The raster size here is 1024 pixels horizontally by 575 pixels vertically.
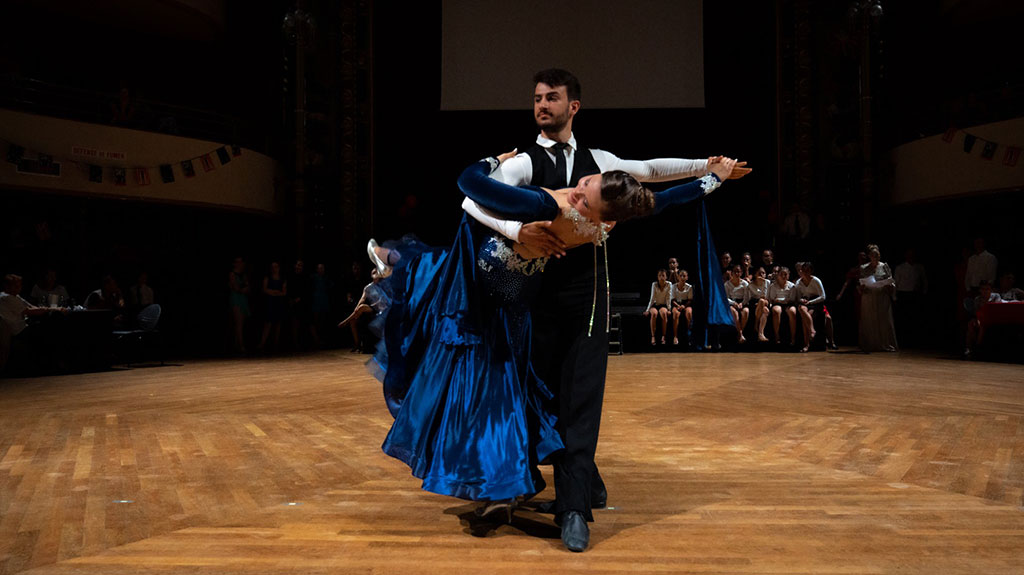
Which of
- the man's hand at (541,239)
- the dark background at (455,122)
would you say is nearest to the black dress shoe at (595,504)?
the man's hand at (541,239)

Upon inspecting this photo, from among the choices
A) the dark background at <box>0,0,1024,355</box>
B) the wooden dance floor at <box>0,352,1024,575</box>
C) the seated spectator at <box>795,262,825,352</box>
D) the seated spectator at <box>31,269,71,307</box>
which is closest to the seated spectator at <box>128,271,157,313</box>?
the seated spectator at <box>31,269,71,307</box>

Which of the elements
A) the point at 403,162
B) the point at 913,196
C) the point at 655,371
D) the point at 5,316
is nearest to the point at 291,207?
the point at 403,162

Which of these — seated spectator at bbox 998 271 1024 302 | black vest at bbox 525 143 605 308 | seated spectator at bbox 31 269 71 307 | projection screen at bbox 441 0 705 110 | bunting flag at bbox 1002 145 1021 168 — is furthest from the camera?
projection screen at bbox 441 0 705 110

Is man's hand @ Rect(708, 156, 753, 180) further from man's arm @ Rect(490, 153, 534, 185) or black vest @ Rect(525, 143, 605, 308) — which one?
man's arm @ Rect(490, 153, 534, 185)

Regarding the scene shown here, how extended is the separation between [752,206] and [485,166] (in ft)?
35.9

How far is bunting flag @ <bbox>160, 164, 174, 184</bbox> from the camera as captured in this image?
10281 mm

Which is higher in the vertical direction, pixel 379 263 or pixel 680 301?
pixel 379 263

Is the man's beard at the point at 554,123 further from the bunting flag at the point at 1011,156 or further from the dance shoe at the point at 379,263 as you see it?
the bunting flag at the point at 1011,156

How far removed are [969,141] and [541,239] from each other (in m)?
10.4

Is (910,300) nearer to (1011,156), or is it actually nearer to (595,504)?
(1011,156)

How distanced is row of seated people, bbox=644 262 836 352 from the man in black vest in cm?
699

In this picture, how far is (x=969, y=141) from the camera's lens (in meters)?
10.2

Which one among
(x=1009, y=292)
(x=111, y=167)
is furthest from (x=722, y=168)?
(x=111, y=167)

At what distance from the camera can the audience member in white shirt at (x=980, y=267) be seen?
878 centimetres
